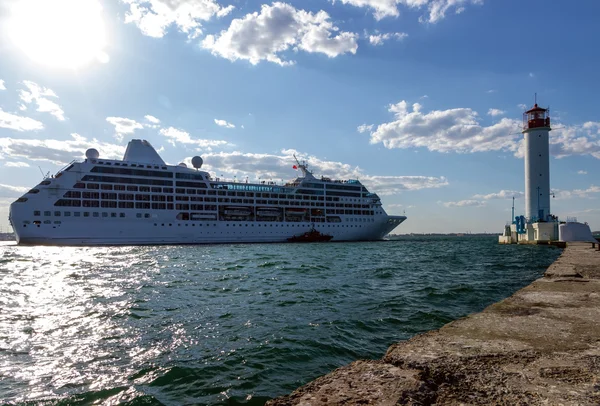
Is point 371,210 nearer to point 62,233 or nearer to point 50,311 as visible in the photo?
point 62,233

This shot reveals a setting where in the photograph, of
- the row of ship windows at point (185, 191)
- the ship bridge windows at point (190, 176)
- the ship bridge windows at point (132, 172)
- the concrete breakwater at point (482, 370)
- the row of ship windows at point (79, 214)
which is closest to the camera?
the concrete breakwater at point (482, 370)

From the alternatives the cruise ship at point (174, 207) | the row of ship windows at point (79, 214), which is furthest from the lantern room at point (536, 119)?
the row of ship windows at point (79, 214)

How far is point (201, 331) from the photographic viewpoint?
8.12m

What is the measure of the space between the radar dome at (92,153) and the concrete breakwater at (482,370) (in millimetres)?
65522

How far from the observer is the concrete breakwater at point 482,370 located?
2.78m

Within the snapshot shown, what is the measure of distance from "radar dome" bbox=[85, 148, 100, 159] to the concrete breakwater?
65.5 metres

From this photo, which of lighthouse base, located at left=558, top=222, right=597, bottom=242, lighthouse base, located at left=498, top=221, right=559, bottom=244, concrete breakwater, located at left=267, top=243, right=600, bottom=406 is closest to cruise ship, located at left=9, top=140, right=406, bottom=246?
lighthouse base, located at left=498, top=221, right=559, bottom=244

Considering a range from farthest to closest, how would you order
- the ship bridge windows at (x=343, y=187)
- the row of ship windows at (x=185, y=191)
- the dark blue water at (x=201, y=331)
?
the ship bridge windows at (x=343, y=187) < the row of ship windows at (x=185, y=191) < the dark blue water at (x=201, y=331)

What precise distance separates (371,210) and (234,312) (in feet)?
231

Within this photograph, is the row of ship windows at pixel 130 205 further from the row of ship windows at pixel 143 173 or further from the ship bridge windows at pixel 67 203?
the row of ship windows at pixel 143 173

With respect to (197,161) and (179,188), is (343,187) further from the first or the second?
(179,188)

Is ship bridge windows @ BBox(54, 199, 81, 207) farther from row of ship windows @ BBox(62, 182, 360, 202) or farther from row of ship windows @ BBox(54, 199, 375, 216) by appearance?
row of ship windows @ BBox(62, 182, 360, 202)

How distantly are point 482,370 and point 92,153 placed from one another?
67.2m

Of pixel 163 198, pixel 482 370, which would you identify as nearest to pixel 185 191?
pixel 163 198
